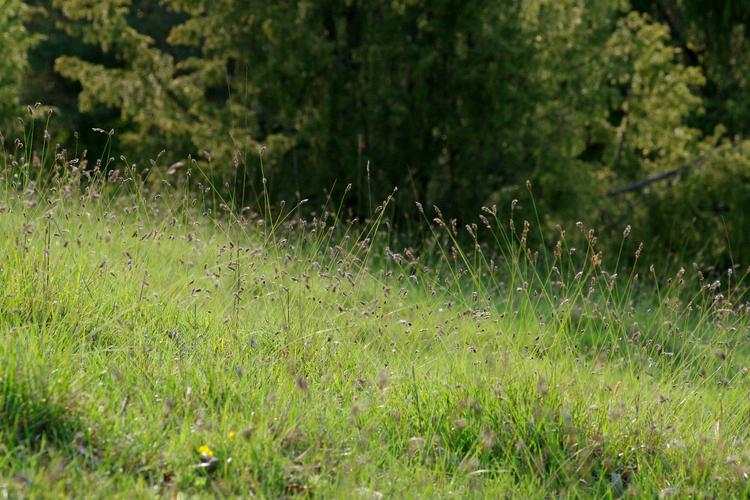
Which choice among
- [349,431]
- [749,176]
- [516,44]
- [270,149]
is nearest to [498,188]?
[516,44]

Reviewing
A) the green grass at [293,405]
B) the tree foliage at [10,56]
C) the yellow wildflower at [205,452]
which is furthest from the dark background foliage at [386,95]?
the yellow wildflower at [205,452]

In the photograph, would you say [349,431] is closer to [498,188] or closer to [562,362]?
[562,362]

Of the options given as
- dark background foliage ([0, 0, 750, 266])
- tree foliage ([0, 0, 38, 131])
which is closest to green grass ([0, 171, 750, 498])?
dark background foliage ([0, 0, 750, 266])

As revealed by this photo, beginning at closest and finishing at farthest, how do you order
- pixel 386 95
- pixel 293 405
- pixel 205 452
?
pixel 205 452 < pixel 293 405 < pixel 386 95

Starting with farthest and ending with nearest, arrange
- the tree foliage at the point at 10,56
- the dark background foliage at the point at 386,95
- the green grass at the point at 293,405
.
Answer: the tree foliage at the point at 10,56 → the dark background foliage at the point at 386,95 → the green grass at the point at 293,405

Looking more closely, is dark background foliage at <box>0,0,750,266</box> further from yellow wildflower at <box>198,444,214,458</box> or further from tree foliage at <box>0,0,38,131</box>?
yellow wildflower at <box>198,444,214,458</box>

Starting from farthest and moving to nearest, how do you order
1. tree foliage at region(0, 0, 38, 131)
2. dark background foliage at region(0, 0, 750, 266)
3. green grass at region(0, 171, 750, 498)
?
tree foliage at region(0, 0, 38, 131) → dark background foliage at region(0, 0, 750, 266) → green grass at region(0, 171, 750, 498)

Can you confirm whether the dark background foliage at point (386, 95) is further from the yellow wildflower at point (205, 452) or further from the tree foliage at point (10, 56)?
the yellow wildflower at point (205, 452)

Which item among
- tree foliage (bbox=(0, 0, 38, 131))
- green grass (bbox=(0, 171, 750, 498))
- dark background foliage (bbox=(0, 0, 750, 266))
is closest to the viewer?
green grass (bbox=(0, 171, 750, 498))

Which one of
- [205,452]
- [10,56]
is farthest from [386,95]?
[205,452]

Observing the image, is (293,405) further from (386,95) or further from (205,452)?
(386,95)

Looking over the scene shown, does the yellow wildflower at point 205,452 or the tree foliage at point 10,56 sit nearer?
the yellow wildflower at point 205,452

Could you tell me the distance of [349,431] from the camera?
154 inches

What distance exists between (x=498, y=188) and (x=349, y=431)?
7.46m
